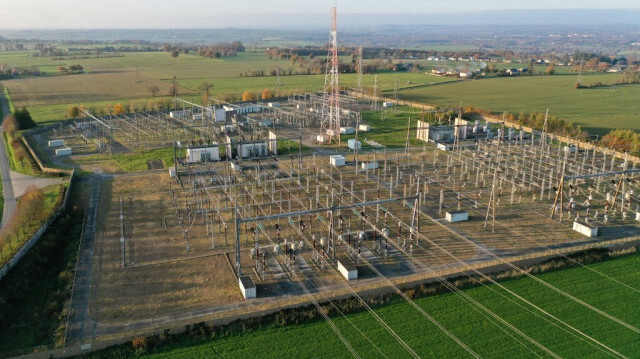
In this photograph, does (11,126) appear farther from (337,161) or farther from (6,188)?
(337,161)

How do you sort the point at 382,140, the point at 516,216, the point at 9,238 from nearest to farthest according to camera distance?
the point at 9,238 < the point at 516,216 < the point at 382,140

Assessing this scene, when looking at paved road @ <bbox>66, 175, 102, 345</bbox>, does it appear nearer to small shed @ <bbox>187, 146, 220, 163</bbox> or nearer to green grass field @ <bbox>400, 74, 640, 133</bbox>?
small shed @ <bbox>187, 146, 220, 163</bbox>

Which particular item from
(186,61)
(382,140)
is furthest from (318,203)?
(186,61)

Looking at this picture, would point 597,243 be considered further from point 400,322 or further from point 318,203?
point 318,203

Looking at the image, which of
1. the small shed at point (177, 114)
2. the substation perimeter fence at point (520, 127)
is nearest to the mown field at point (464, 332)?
the substation perimeter fence at point (520, 127)

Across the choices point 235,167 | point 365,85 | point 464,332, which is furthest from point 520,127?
point 365,85
